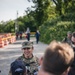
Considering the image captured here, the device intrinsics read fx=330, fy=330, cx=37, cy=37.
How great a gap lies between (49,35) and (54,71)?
33403 mm

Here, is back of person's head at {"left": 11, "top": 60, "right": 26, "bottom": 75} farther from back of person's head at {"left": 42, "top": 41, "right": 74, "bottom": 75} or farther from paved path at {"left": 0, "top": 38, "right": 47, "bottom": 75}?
paved path at {"left": 0, "top": 38, "right": 47, "bottom": 75}

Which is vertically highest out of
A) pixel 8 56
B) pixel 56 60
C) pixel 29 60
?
pixel 56 60

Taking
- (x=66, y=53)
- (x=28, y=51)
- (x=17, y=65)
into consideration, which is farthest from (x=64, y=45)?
(x=28, y=51)

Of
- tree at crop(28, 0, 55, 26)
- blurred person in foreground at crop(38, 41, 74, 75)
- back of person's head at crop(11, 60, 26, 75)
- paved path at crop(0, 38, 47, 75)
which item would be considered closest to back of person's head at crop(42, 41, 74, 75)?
blurred person in foreground at crop(38, 41, 74, 75)

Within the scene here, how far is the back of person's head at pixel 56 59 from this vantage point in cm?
246

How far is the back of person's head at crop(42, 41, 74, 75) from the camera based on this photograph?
96.7 inches

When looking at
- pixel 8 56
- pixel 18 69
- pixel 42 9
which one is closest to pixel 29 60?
pixel 18 69

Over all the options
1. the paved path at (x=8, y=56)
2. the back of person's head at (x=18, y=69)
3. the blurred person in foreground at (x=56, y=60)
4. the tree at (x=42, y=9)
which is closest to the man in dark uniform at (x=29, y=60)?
the back of person's head at (x=18, y=69)

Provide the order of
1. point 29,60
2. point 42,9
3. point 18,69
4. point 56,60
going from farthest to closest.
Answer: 1. point 42,9
2. point 29,60
3. point 18,69
4. point 56,60

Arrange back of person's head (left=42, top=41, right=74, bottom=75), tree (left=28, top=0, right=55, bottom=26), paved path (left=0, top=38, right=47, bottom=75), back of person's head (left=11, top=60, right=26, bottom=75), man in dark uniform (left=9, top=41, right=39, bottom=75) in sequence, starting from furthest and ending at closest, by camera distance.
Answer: tree (left=28, top=0, right=55, bottom=26), paved path (left=0, top=38, right=47, bottom=75), man in dark uniform (left=9, top=41, right=39, bottom=75), back of person's head (left=11, top=60, right=26, bottom=75), back of person's head (left=42, top=41, right=74, bottom=75)

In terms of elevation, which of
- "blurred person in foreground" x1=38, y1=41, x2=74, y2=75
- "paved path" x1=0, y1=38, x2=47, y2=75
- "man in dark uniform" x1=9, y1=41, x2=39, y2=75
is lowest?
"paved path" x1=0, y1=38, x2=47, y2=75

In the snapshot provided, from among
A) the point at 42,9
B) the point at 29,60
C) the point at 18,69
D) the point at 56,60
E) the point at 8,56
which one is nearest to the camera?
the point at 56,60

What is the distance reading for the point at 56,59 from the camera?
2.46 meters

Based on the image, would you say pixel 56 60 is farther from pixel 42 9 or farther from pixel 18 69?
pixel 42 9
